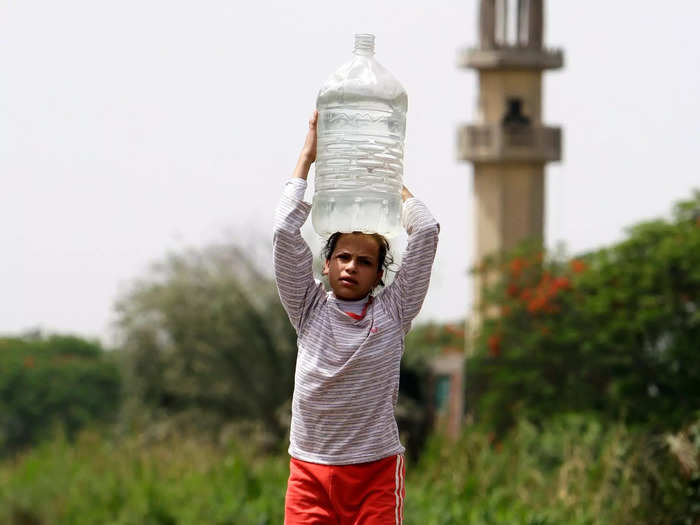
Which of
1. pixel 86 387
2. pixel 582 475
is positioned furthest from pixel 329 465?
pixel 86 387

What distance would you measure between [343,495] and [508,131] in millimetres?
32487

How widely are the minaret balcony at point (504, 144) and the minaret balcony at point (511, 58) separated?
5.10 ft

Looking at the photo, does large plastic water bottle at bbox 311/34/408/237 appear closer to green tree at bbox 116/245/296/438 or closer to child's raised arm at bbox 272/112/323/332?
child's raised arm at bbox 272/112/323/332

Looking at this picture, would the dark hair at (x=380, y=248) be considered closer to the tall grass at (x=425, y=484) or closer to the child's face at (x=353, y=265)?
the child's face at (x=353, y=265)

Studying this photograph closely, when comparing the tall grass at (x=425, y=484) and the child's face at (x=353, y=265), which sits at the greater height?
the child's face at (x=353, y=265)

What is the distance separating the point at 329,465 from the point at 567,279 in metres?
19.0

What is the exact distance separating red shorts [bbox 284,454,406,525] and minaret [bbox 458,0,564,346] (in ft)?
104

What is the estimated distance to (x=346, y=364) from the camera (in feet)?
17.5

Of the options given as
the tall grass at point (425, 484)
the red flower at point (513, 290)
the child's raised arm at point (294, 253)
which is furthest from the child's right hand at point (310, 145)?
the red flower at point (513, 290)

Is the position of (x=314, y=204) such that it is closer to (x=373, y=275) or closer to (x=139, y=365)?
(x=373, y=275)

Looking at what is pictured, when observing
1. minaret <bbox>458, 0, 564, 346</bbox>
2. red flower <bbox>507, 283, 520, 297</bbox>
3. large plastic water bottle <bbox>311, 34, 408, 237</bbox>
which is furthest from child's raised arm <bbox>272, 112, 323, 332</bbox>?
minaret <bbox>458, 0, 564, 346</bbox>

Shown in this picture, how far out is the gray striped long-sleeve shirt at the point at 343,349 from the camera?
17.6 feet

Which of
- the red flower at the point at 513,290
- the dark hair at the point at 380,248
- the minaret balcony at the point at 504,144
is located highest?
the minaret balcony at the point at 504,144

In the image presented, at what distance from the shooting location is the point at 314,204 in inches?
246
